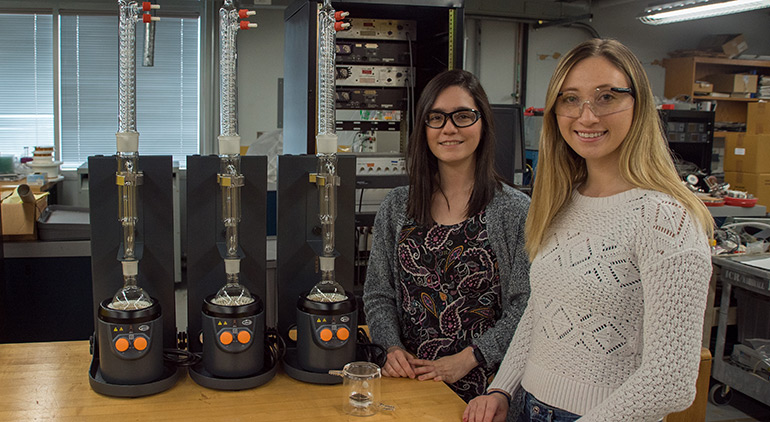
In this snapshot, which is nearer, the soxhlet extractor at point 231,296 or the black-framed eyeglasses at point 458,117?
the soxhlet extractor at point 231,296

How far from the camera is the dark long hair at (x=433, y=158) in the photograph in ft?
5.29

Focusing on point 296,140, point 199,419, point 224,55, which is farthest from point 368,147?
point 199,419

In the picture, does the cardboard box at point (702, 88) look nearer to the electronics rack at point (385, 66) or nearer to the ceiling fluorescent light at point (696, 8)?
the ceiling fluorescent light at point (696, 8)

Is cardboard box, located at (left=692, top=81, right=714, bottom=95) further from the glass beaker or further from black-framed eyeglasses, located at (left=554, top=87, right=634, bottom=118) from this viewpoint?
the glass beaker

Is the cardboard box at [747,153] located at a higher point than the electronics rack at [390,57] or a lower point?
lower

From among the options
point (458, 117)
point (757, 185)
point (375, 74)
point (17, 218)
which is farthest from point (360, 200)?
point (757, 185)

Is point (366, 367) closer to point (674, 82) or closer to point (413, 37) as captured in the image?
point (413, 37)

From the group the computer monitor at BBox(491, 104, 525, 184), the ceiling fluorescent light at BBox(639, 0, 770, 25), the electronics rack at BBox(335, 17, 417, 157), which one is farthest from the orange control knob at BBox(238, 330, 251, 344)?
the ceiling fluorescent light at BBox(639, 0, 770, 25)

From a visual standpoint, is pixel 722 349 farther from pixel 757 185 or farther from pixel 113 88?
pixel 113 88

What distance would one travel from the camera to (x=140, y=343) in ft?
4.14

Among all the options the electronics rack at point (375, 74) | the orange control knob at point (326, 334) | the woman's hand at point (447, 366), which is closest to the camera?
the orange control knob at point (326, 334)

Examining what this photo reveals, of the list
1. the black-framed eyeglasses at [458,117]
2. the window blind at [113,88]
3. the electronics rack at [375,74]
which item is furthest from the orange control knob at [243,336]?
the window blind at [113,88]

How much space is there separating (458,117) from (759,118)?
20.0 ft

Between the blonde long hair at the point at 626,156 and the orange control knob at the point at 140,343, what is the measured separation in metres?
0.77
